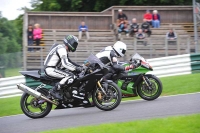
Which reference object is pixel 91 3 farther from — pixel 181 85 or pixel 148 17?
pixel 181 85

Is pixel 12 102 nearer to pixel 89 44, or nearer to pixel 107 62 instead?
pixel 107 62

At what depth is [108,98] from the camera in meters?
10.6

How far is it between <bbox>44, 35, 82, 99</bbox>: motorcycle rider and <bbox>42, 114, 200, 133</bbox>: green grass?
2.51 metres

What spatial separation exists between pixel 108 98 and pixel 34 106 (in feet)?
5.26

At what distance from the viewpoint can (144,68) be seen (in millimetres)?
12133

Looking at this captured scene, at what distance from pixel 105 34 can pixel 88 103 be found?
11.2 m

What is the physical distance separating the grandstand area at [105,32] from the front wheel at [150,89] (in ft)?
18.6

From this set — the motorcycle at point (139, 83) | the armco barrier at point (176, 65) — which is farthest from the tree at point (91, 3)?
the motorcycle at point (139, 83)

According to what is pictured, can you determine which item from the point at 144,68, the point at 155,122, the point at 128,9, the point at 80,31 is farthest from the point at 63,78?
the point at 128,9

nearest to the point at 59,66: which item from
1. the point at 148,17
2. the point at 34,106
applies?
the point at 34,106

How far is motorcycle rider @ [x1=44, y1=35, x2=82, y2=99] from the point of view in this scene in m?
10.8

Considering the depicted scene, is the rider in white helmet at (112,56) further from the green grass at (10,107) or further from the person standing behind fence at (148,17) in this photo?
the person standing behind fence at (148,17)

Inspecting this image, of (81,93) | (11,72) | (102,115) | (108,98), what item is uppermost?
(11,72)

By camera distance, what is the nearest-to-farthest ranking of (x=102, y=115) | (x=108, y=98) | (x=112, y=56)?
(x=102, y=115) → (x=108, y=98) → (x=112, y=56)
